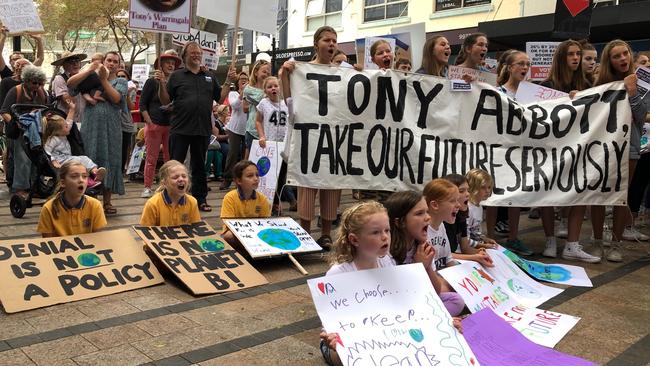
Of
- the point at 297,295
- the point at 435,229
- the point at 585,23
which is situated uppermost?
the point at 585,23

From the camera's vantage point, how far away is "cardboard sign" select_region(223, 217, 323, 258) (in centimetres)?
458

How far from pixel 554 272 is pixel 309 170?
2.13 m

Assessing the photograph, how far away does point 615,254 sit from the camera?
5.39m

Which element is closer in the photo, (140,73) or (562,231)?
(562,231)

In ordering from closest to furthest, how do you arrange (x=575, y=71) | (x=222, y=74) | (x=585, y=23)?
(x=575, y=71) → (x=585, y=23) → (x=222, y=74)

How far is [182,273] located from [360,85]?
215 cm

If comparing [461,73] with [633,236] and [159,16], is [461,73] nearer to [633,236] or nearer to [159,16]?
[633,236]

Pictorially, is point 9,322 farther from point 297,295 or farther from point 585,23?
point 585,23

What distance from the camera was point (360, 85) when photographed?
5.00 m

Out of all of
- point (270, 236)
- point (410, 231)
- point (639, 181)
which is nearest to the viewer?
point (410, 231)

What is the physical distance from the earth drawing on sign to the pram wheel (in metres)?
3.00

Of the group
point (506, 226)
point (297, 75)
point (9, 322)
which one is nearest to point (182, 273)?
point (9, 322)

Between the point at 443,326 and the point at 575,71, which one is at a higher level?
the point at 575,71

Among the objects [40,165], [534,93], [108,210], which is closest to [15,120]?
[40,165]
